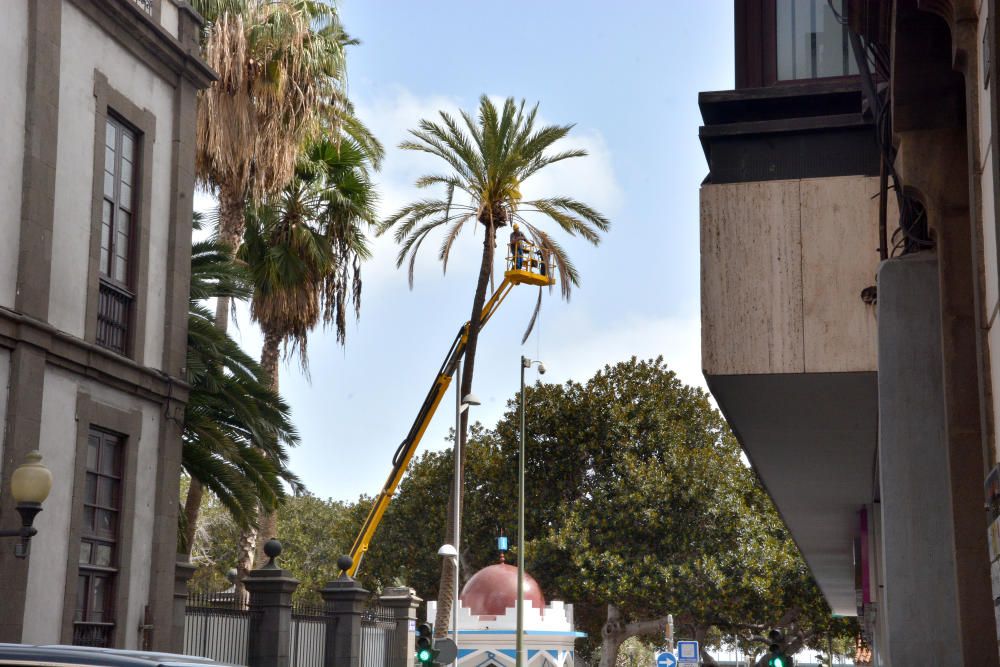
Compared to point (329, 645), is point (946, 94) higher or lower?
higher

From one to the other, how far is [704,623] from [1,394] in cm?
3941

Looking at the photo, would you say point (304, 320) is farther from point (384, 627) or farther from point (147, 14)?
point (147, 14)

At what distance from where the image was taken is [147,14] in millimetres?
16891

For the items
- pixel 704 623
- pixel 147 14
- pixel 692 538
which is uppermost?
pixel 147 14

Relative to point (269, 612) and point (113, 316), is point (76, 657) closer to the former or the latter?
point (113, 316)

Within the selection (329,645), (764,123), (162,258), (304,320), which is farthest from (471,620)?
(764,123)

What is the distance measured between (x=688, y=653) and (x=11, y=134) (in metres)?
20.5

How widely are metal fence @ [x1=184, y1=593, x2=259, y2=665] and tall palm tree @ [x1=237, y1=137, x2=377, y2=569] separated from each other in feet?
26.3

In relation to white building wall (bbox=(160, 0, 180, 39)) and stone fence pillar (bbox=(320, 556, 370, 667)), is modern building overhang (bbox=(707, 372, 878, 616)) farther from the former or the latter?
white building wall (bbox=(160, 0, 180, 39))

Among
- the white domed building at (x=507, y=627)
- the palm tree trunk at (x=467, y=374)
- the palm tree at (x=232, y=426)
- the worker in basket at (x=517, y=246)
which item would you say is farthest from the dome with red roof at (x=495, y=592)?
the palm tree at (x=232, y=426)

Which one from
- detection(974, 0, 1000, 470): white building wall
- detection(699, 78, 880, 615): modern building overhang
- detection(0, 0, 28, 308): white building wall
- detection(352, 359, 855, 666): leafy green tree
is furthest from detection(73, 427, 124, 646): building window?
detection(352, 359, 855, 666): leafy green tree

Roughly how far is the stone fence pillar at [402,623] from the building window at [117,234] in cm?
1199

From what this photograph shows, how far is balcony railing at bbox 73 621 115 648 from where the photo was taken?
15172 mm

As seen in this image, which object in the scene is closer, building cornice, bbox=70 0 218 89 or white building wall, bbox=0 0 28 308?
white building wall, bbox=0 0 28 308
